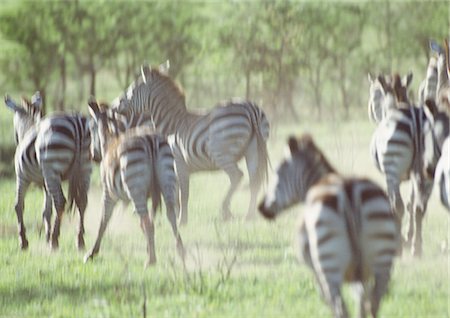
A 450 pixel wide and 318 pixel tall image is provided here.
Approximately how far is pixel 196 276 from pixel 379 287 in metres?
2.99

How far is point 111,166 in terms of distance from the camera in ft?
31.5

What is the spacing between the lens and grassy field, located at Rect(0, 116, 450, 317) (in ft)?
24.7

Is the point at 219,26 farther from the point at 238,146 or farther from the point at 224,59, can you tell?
the point at 238,146

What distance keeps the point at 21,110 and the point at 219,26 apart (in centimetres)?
1947

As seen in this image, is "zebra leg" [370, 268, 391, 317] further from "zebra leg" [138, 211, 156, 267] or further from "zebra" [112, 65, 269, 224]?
"zebra" [112, 65, 269, 224]

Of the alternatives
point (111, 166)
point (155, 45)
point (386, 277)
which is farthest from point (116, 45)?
point (386, 277)

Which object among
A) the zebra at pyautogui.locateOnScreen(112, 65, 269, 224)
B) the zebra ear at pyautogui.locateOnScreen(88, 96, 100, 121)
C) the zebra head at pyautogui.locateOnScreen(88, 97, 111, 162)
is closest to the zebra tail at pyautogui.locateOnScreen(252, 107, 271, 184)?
the zebra at pyautogui.locateOnScreen(112, 65, 269, 224)

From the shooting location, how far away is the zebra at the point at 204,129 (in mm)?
12305

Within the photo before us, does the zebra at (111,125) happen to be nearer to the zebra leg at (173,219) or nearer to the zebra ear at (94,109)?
the zebra ear at (94,109)

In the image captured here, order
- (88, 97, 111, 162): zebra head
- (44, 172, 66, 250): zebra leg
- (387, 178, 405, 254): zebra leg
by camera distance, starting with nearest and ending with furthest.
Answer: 1. (387, 178, 405, 254): zebra leg
2. (88, 97, 111, 162): zebra head
3. (44, 172, 66, 250): zebra leg

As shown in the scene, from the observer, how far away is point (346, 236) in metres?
5.68

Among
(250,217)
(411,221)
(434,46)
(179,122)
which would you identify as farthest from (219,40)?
(411,221)

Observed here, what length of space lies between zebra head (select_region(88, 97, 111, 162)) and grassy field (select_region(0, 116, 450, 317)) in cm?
105

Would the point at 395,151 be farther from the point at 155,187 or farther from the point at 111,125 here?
the point at 111,125
